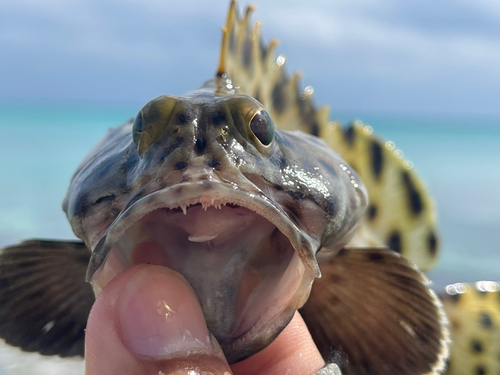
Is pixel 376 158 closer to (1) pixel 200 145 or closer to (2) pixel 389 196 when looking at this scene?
(2) pixel 389 196

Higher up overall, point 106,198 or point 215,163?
point 215,163

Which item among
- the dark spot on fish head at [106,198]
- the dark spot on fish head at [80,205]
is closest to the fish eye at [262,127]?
the dark spot on fish head at [106,198]

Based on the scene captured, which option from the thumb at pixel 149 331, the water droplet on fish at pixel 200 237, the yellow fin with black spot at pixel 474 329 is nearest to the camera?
the thumb at pixel 149 331

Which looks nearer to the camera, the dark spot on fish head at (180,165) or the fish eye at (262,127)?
the dark spot on fish head at (180,165)

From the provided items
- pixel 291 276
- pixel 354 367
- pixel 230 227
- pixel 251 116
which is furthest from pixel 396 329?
pixel 251 116

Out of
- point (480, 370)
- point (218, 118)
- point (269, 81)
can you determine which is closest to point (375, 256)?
point (218, 118)

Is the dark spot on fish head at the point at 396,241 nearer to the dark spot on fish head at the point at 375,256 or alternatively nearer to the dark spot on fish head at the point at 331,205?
the dark spot on fish head at the point at 375,256

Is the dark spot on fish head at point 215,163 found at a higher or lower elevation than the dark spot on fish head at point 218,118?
lower

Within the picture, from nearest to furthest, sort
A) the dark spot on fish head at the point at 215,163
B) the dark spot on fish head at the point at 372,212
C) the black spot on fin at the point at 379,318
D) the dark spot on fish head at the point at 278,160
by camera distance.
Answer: the dark spot on fish head at the point at 215,163
the dark spot on fish head at the point at 278,160
the black spot on fin at the point at 379,318
the dark spot on fish head at the point at 372,212
